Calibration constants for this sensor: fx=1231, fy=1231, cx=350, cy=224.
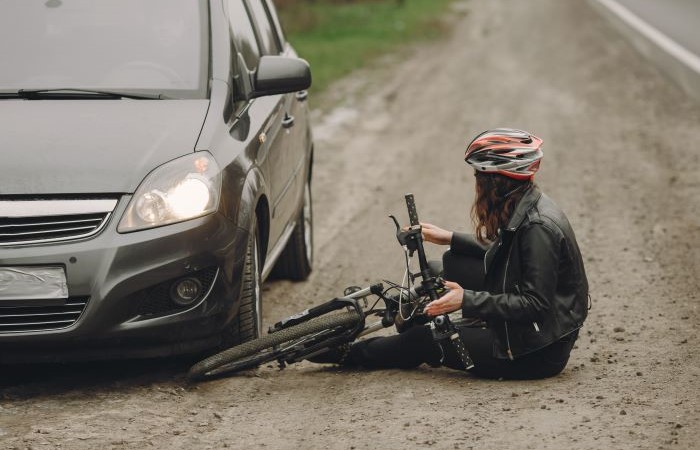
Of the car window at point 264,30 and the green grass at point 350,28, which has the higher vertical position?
the car window at point 264,30

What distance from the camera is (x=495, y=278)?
557 centimetres

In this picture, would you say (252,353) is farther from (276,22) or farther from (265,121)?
(276,22)

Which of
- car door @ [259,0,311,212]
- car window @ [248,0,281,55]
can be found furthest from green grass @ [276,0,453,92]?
car window @ [248,0,281,55]

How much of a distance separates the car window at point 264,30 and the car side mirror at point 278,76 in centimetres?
98

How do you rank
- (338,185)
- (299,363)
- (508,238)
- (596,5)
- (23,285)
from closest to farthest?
(23,285) → (508,238) → (299,363) → (338,185) → (596,5)

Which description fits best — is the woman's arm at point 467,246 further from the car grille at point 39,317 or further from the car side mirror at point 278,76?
the car grille at point 39,317

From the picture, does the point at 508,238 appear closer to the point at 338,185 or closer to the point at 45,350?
the point at 45,350

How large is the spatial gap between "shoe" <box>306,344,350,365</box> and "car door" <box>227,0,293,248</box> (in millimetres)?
752

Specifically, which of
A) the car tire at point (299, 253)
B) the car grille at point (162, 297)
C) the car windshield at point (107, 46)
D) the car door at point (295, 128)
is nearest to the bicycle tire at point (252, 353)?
the car grille at point (162, 297)

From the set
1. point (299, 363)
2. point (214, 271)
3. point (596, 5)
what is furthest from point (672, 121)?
point (596, 5)

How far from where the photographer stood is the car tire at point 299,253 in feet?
25.5

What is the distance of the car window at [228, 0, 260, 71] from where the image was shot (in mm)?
6477

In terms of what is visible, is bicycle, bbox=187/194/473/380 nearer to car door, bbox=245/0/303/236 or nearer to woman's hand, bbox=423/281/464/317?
woman's hand, bbox=423/281/464/317

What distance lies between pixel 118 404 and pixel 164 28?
202cm
